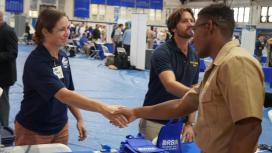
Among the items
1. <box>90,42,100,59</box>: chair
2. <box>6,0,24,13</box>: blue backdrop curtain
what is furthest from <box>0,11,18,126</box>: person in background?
<box>6,0,24,13</box>: blue backdrop curtain

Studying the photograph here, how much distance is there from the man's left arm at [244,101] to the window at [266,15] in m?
29.3

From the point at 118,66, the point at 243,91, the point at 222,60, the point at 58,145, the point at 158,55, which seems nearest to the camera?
the point at 243,91

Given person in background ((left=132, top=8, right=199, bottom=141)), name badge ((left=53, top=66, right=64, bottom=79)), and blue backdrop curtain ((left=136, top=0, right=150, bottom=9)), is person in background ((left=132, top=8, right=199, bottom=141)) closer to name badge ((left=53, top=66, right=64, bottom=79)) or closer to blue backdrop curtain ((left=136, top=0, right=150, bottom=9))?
name badge ((left=53, top=66, right=64, bottom=79))

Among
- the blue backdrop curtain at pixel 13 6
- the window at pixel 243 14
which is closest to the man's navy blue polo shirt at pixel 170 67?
the blue backdrop curtain at pixel 13 6

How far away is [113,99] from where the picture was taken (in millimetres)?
9383

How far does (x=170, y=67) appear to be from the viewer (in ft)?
10.3

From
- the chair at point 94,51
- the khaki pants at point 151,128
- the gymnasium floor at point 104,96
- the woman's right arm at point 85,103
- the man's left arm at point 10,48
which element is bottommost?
the gymnasium floor at point 104,96

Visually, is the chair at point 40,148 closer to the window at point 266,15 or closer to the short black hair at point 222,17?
the short black hair at point 222,17

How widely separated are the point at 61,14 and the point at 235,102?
60.1 inches

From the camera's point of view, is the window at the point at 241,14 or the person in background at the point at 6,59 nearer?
the person in background at the point at 6,59

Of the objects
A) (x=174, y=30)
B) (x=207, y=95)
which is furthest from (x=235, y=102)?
(x=174, y=30)

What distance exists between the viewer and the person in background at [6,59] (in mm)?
5180

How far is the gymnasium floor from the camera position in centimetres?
614

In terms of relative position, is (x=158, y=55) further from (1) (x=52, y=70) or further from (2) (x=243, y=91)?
(2) (x=243, y=91)
